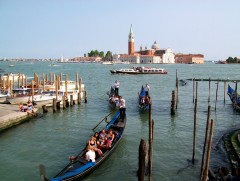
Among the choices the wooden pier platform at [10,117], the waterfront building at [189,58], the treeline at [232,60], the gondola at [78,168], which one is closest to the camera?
the gondola at [78,168]

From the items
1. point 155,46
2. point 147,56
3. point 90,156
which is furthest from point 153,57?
point 90,156

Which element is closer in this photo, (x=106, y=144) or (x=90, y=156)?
(x=90, y=156)

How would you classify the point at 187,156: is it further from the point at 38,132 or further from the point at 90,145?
the point at 38,132

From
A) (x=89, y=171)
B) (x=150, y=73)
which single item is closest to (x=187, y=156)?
(x=89, y=171)

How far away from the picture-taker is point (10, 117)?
13.6 m

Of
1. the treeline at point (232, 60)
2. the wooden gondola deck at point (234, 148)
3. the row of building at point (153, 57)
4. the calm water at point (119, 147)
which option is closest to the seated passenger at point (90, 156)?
the calm water at point (119, 147)

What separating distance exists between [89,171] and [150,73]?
52541 millimetres

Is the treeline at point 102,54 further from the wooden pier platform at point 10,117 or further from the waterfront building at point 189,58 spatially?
the wooden pier platform at point 10,117

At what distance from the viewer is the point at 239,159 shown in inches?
342

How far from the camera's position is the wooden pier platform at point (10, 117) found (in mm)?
13016

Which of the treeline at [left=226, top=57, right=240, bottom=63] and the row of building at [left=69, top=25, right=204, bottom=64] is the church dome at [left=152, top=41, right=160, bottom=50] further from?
the treeline at [left=226, top=57, right=240, bottom=63]

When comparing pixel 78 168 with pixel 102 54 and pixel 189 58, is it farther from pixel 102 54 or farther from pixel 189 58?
pixel 102 54

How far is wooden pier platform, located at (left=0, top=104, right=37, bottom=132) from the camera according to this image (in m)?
13.0

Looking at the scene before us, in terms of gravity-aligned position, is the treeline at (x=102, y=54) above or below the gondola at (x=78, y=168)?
above
